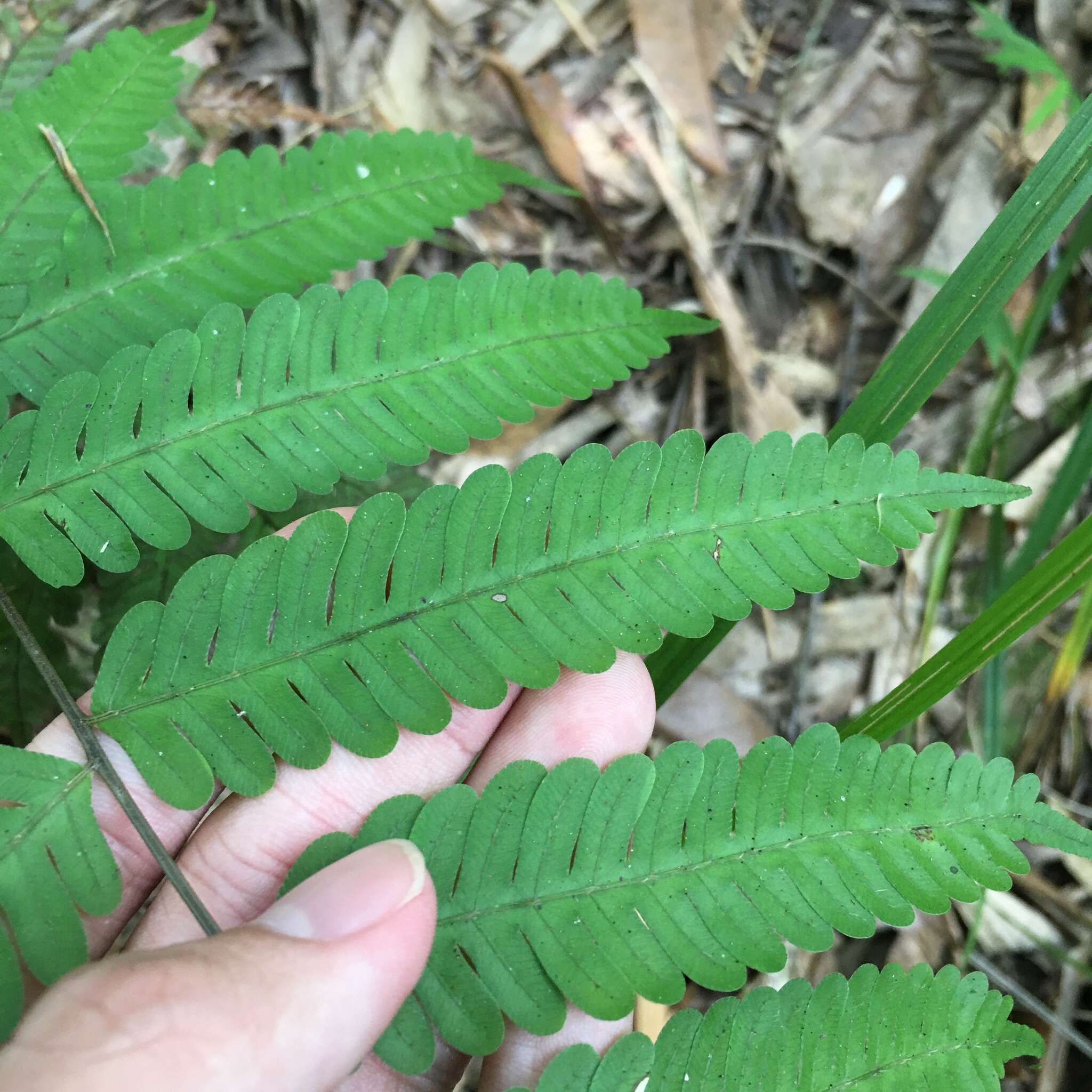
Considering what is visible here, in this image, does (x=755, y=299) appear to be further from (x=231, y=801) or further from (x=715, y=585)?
(x=231, y=801)

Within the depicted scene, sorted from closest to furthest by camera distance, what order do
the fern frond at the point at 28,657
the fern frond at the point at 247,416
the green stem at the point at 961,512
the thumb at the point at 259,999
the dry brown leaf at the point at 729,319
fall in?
the thumb at the point at 259,999, the fern frond at the point at 247,416, the fern frond at the point at 28,657, the green stem at the point at 961,512, the dry brown leaf at the point at 729,319

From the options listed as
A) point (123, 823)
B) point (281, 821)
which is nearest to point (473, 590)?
point (281, 821)

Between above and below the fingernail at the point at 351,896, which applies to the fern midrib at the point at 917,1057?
below

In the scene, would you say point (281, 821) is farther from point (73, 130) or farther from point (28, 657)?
point (73, 130)

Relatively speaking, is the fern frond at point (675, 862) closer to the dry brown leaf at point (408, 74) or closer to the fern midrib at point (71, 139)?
the fern midrib at point (71, 139)

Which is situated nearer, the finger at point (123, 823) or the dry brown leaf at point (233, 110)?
the finger at point (123, 823)

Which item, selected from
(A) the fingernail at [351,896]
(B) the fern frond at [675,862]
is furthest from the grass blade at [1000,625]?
(A) the fingernail at [351,896]

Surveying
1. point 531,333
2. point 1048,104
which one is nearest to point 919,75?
point 1048,104
